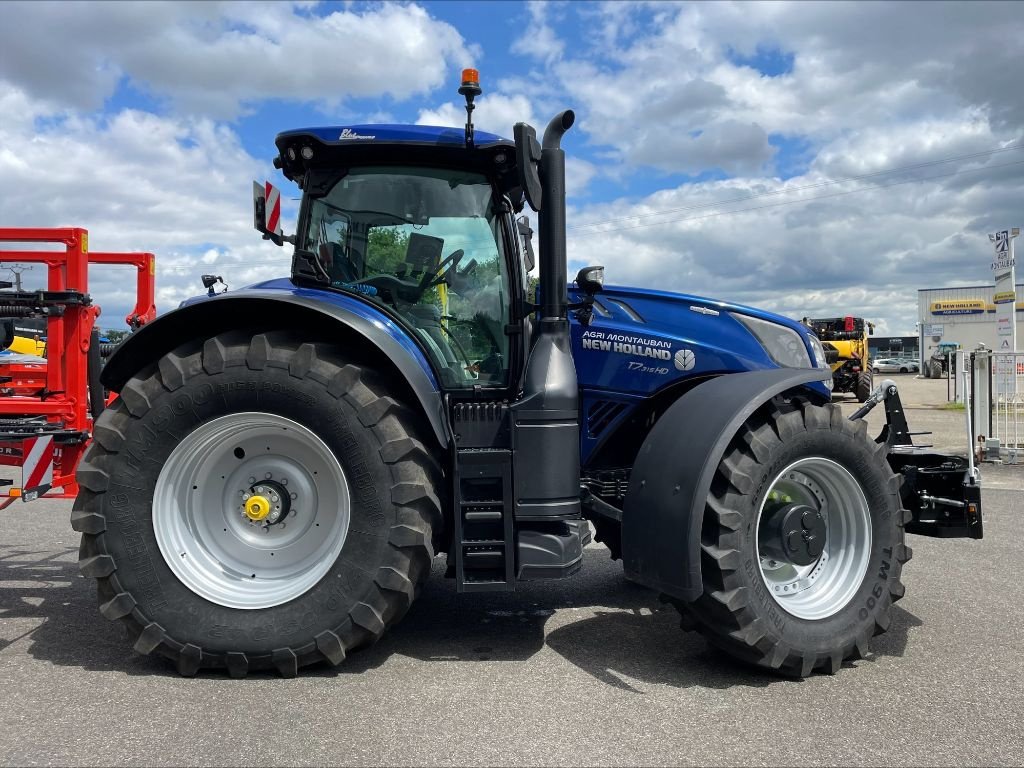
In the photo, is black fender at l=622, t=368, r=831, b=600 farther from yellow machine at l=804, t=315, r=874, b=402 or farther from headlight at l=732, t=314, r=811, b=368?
yellow machine at l=804, t=315, r=874, b=402

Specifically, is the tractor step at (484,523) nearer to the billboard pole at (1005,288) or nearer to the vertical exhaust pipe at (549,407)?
the vertical exhaust pipe at (549,407)

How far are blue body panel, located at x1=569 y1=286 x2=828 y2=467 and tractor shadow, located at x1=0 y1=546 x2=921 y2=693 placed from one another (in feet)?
3.07

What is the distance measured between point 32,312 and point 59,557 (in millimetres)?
1970

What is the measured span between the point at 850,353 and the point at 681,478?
874 inches

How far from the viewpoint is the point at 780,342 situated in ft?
13.6

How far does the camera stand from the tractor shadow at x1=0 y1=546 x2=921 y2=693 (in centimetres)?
349

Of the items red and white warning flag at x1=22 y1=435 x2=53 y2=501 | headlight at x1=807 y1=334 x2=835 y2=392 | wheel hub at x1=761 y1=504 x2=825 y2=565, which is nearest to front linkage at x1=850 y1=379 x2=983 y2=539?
headlight at x1=807 y1=334 x2=835 y2=392

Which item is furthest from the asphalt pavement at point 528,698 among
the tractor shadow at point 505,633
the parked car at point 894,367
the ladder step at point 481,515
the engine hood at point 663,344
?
the parked car at point 894,367

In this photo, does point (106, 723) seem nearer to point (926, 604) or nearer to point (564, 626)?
point (564, 626)

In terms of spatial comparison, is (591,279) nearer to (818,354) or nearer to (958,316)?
(818,354)

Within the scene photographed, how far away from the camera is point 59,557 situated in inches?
218

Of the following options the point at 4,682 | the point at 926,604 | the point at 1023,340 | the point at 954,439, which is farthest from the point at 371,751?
the point at 1023,340

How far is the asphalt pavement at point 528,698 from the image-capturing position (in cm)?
276

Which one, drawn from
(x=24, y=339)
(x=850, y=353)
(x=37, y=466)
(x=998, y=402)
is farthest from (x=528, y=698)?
(x=850, y=353)
